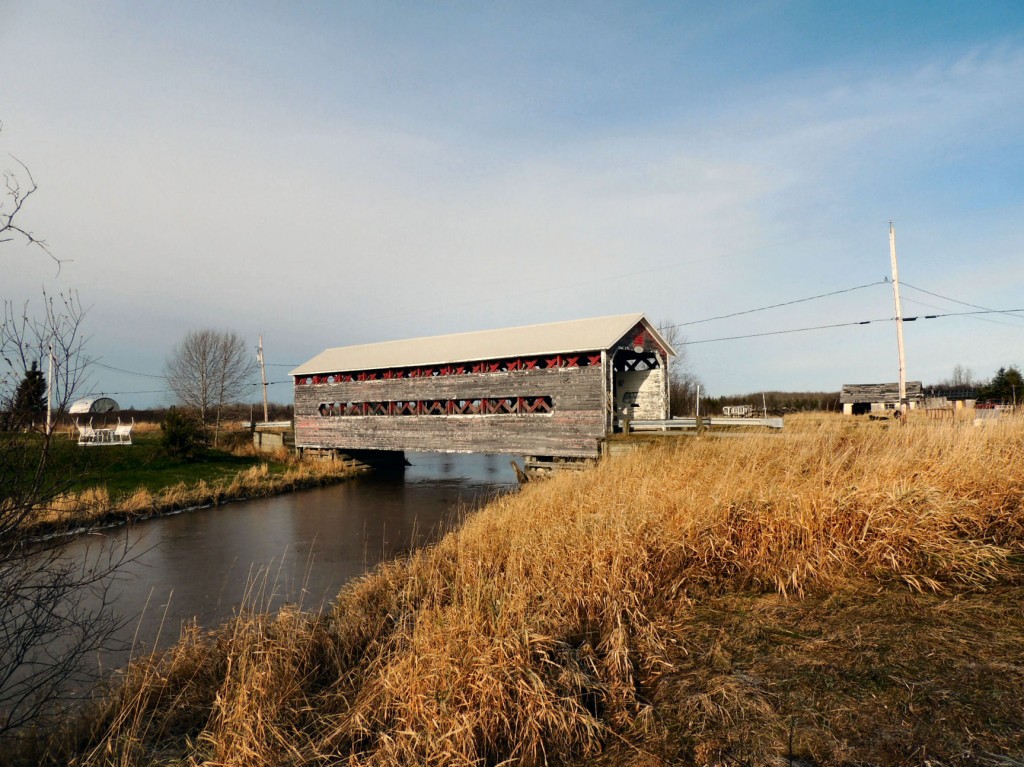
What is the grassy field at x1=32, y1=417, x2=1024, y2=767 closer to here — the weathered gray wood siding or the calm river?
the calm river

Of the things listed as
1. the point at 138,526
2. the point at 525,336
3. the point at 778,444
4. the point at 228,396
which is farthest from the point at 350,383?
the point at 778,444

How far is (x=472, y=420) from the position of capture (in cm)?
1795

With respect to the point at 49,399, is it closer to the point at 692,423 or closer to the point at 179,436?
the point at 692,423

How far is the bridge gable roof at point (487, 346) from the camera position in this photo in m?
15.9

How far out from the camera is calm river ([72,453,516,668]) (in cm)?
740

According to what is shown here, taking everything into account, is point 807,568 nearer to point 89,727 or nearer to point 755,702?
point 755,702

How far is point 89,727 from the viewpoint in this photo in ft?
12.5

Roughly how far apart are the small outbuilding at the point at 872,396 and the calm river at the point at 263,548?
26654mm

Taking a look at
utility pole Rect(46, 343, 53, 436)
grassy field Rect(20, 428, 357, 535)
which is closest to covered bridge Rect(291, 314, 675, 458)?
grassy field Rect(20, 428, 357, 535)

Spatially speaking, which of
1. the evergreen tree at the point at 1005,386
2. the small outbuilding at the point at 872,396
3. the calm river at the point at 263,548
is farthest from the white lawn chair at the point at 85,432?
the evergreen tree at the point at 1005,386

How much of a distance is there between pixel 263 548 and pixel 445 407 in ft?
29.4

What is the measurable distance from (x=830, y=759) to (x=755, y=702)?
485 mm

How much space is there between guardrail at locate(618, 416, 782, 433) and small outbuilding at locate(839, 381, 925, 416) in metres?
24.6

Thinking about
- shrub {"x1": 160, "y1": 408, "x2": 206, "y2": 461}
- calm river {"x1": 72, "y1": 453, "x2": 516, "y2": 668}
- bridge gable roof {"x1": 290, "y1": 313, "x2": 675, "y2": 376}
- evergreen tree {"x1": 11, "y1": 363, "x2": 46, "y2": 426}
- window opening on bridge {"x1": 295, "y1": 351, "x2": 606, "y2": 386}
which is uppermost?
bridge gable roof {"x1": 290, "y1": 313, "x2": 675, "y2": 376}
